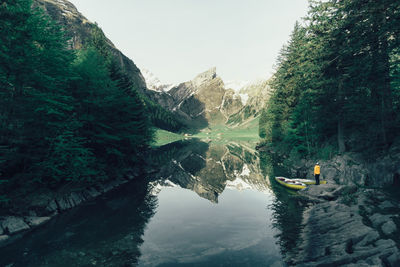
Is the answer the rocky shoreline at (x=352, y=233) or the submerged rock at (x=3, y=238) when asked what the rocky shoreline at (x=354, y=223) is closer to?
the rocky shoreline at (x=352, y=233)

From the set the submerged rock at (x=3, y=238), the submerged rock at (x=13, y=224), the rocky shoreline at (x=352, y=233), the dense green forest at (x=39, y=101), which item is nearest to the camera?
the rocky shoreline at (x=352, y=233)

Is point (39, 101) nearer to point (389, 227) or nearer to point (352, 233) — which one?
point (352, 233)

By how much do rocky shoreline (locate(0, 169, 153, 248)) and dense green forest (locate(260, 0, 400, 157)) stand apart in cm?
2870

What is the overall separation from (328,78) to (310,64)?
3.10m

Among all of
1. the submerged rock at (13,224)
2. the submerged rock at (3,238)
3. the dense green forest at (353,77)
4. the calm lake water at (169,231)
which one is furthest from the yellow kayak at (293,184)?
the submerged rock at (3,238)

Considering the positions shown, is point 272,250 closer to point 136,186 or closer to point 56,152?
point 56,152

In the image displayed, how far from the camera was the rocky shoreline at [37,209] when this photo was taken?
14.4 metres

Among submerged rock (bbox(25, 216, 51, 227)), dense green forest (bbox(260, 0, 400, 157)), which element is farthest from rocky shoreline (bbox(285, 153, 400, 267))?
submerged rock (bbox(25, 216, 51, 227))

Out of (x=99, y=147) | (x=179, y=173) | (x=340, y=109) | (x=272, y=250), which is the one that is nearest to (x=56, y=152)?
(x=99, y=147)

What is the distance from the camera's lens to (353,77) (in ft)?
70.5

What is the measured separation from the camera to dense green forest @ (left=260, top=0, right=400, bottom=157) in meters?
18.1

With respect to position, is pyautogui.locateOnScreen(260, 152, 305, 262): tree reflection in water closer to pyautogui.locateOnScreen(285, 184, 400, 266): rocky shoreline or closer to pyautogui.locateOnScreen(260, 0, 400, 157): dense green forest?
pyautogui.locateOnScreen(285, 184, 400, 266): rocky shoreline

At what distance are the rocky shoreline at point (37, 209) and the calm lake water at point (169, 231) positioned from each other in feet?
2.38

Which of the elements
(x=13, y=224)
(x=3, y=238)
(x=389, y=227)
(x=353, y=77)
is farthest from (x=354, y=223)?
(x=13, y=224)
